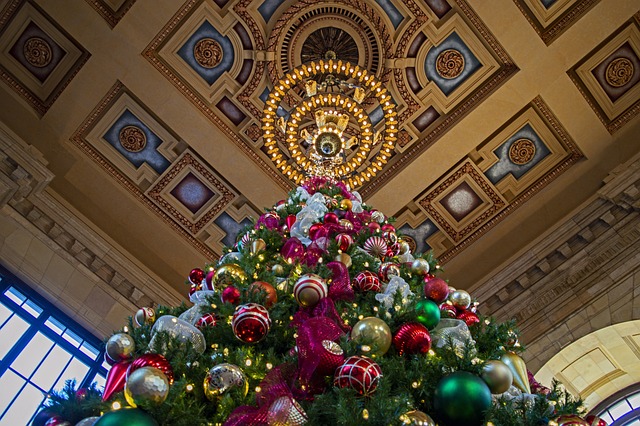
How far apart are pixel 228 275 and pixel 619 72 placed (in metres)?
7.28

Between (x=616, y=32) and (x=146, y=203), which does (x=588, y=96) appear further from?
(x=146, y=203)

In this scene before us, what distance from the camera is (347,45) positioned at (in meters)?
7.98

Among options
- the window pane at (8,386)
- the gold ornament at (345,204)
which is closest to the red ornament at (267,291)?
the gold ornament at (345,204)

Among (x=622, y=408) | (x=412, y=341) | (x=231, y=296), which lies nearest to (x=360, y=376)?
(x=412, y=341)

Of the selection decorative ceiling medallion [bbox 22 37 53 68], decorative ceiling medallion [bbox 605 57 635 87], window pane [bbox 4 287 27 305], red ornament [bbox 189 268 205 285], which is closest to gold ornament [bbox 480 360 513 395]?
red ornament [bbox 189 268 205 285]

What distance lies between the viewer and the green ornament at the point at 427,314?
2662mm

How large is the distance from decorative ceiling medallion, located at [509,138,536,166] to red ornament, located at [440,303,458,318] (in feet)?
19.1

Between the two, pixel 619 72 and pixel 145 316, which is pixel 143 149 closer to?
pixel 145 316

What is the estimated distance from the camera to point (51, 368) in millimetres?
6863

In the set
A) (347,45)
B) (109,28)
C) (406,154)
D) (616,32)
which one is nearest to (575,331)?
(406,154)

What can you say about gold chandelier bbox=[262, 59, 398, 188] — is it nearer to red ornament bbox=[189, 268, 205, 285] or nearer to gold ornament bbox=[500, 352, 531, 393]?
red ornament bbox=[189, 268, 205, 285]

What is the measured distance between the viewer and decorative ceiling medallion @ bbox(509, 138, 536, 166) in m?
8.52

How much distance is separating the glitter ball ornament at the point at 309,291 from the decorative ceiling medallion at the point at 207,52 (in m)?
6.06

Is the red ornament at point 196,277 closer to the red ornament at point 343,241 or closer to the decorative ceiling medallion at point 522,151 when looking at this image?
the red ornament at point 343,241
